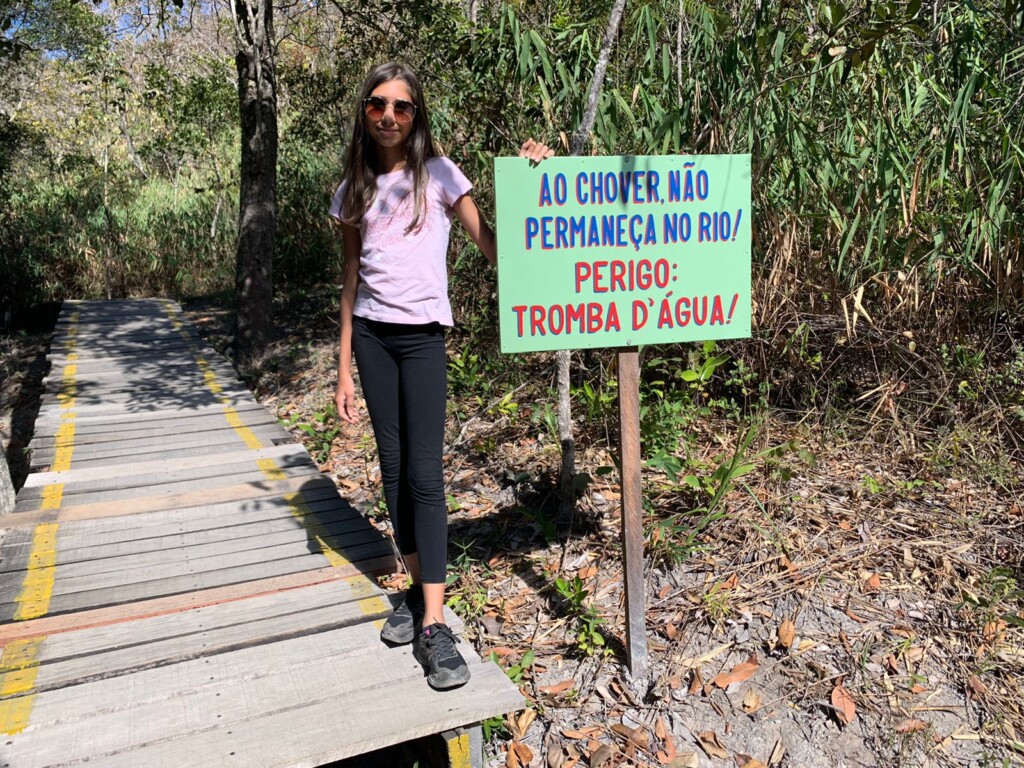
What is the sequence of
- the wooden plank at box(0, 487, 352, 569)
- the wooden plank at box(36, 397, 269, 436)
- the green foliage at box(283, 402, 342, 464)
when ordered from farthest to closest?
the green foliage at box(283, 402, 342, 464) → the wooden plank at box(36, 397, 269, 436) → the wooden plank at box(0, 487, 352, 569)

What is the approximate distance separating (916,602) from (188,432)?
434 cm

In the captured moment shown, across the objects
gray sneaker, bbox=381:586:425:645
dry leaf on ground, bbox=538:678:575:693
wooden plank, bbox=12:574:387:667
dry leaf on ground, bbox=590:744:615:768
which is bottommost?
dry leaf on ground, bbox=590:744:615:768

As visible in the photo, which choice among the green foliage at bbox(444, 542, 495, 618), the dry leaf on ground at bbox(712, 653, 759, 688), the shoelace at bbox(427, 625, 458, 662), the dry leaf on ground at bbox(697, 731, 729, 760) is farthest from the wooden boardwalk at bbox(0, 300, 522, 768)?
the dry leaf on ground at bbox(712, 653, 759, 688)

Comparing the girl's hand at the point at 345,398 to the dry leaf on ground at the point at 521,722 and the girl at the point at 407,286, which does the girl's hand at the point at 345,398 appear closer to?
the girl at the point at 407,286

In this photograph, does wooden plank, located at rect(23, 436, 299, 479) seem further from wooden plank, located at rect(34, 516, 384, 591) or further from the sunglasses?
the sunglasses

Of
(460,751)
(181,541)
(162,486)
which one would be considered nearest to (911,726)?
(460,751)

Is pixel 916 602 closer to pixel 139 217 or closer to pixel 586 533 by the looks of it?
pixel 586 533

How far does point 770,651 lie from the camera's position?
3.28m

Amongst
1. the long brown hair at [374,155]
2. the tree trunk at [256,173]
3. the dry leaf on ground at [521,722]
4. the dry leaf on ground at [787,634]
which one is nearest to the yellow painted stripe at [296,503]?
the dry leaf on ground at [521,722]

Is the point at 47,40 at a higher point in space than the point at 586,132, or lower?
higher

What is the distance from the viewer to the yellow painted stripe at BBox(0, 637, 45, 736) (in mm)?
2424

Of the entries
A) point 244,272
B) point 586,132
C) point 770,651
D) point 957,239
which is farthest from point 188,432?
point 957,239

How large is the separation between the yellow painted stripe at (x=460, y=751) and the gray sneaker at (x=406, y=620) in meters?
0.43

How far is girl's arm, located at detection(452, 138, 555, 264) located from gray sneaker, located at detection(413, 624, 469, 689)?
122 centimetres
